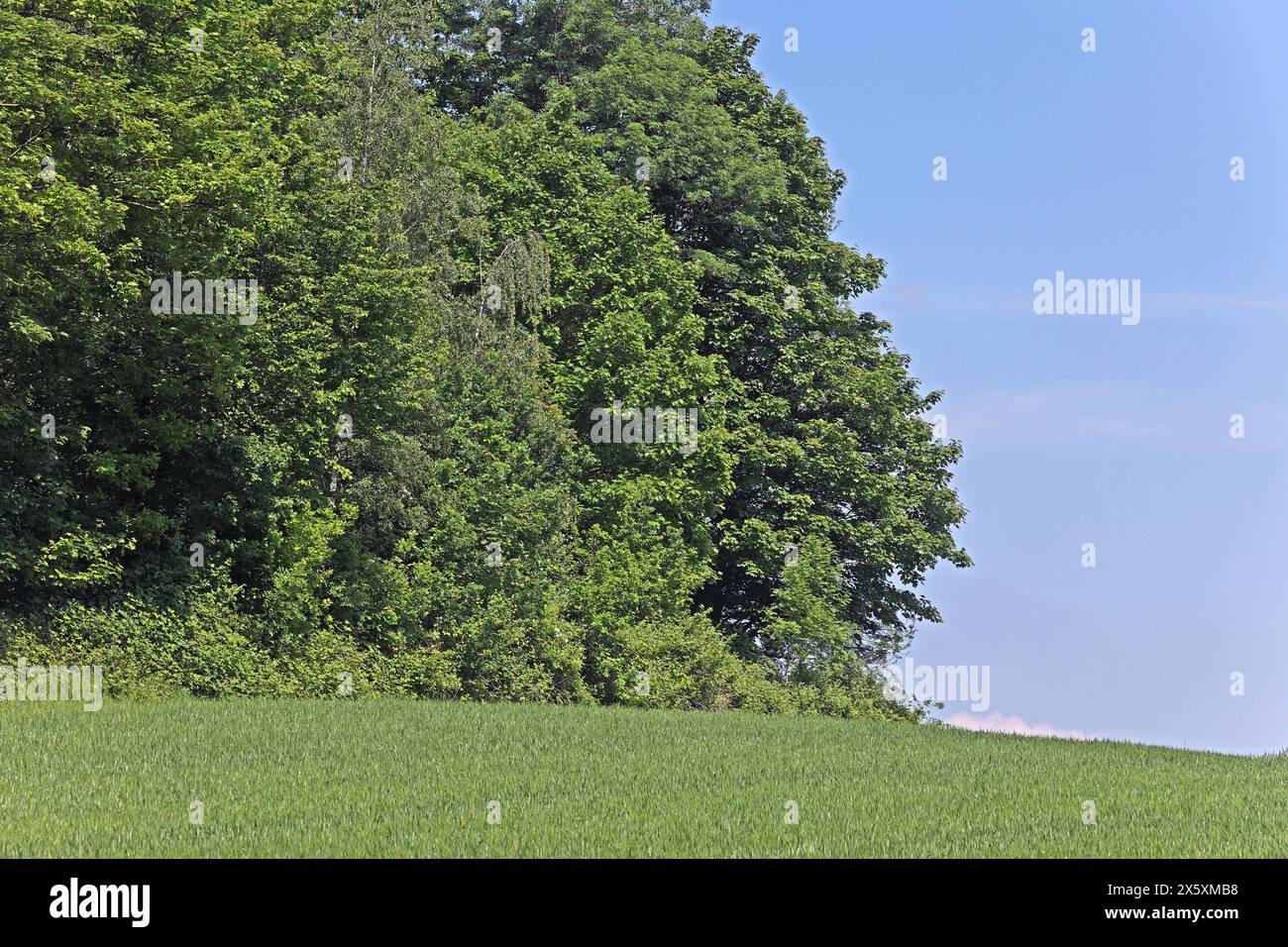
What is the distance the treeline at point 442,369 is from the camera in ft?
104

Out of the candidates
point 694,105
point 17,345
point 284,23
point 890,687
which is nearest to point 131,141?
point 17,345

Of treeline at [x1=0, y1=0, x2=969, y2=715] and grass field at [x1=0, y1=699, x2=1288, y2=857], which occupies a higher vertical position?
treeline at [x1=0, y1=0, x2=969, y2=715]

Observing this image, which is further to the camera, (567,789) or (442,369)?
(442,369)

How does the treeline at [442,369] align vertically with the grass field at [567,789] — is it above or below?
above

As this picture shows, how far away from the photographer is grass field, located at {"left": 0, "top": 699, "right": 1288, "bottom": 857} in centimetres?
1702

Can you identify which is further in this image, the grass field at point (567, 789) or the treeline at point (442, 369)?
the treeline at point (442, 369)

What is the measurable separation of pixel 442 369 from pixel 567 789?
22463mm

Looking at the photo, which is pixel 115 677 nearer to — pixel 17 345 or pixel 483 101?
pixel 17 345

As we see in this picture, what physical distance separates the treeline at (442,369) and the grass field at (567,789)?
534 cm

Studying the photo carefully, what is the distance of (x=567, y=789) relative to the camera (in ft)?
71.0

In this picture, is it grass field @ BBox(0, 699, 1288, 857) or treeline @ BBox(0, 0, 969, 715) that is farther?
treeline @ BBox(0, 0, 969, 715)

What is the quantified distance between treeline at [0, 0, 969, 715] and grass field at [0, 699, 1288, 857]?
17.5 feet

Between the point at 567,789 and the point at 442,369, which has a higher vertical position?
the point at 442,369
